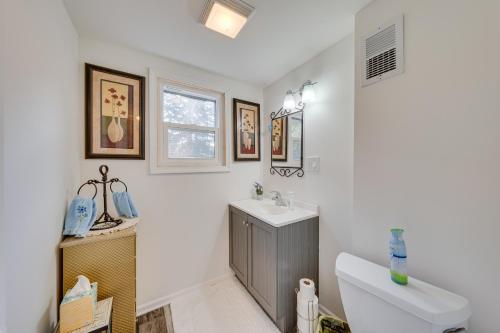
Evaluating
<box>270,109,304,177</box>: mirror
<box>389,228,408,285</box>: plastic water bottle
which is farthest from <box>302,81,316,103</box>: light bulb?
<box>389,228,408,285</box>: plastic water bottle

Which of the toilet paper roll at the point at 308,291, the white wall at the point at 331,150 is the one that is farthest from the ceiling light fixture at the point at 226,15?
the toilet paper roll at the point at 308,291

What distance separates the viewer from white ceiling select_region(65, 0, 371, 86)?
1.12 meters

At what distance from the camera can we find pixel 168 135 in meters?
1.75

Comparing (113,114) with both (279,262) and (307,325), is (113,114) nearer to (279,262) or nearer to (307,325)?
(279,262)

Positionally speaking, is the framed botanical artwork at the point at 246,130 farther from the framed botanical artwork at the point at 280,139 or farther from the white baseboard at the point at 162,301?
the white baseboard at the point at 162,301

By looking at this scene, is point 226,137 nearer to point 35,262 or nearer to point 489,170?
point 35,262

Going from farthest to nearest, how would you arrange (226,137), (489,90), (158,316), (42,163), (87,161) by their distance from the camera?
(226,137), (158,316), (87,161), (42,163), (489,90)

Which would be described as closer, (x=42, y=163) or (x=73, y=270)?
(x=42, y=163)

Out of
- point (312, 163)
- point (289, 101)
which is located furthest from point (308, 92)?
point (312, 163)

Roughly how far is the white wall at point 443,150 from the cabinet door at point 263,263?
0.65 m

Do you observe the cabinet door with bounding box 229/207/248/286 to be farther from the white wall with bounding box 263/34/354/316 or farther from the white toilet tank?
the white toilet tank

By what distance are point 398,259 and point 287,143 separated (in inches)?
51.7

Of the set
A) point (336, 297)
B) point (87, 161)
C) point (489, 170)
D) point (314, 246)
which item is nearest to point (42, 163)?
point (87, 161)

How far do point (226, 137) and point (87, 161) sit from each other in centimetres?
121
